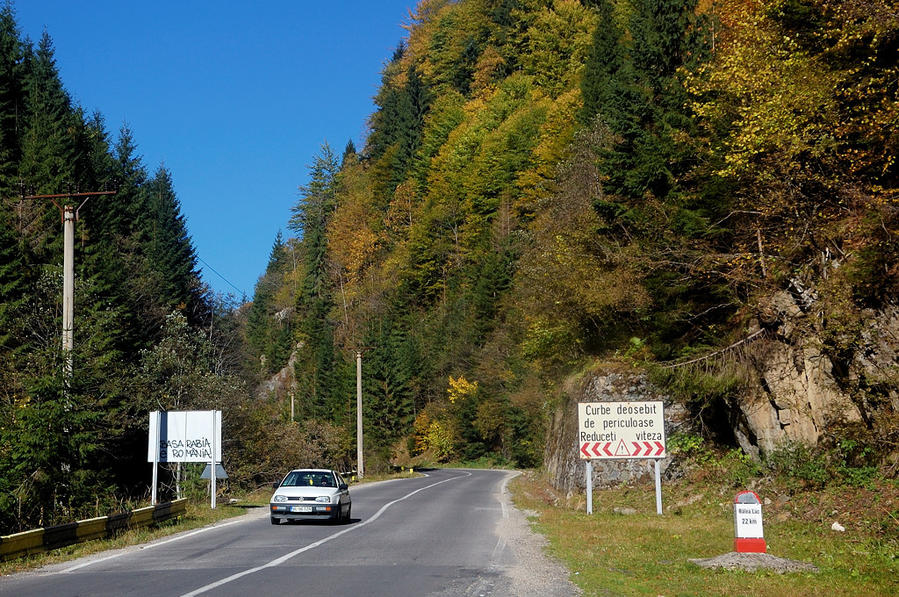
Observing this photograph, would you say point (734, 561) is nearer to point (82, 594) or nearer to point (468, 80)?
point (82, 594)

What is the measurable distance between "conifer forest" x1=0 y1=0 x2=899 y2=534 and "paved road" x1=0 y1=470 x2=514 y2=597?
3587 millimetres

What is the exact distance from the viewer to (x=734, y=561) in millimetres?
11836

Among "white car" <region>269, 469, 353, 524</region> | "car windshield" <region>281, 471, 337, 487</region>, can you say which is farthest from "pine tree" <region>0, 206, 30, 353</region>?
"white car" <region>269, 469, 353, 524</region>

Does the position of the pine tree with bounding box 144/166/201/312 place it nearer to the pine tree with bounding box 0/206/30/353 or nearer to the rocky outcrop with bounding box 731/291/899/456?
the pine tree with bounding box 0/206/30/353

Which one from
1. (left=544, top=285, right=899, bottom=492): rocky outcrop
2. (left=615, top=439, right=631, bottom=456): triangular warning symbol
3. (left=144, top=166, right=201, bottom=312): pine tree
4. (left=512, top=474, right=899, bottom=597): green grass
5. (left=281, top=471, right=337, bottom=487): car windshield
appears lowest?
(left=512, top=474, right=899, bottom=597): green grass

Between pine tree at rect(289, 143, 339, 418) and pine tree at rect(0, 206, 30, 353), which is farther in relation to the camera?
pine tree at rect(289, 143, 339, 418)

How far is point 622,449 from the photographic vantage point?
2162cm

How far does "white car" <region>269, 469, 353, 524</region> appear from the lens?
776 inches

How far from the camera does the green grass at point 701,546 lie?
10.4 m

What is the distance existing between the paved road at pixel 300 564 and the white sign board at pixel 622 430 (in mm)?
3753

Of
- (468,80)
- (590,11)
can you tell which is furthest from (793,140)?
(468,80)

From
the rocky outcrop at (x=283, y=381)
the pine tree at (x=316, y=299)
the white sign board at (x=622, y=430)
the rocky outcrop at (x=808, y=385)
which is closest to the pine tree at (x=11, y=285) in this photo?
the white sign board at (x=622, y=430)

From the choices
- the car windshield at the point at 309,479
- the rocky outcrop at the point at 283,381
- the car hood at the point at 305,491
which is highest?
the rocky outcrop at the point at 283,381

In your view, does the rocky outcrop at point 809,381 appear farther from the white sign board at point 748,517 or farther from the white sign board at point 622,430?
the white sign board at point 748,517
